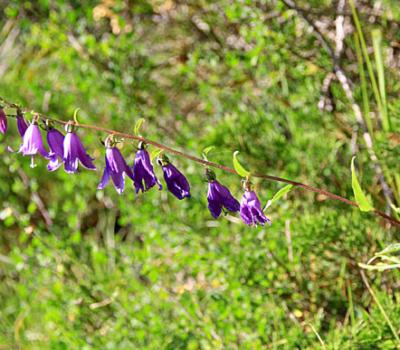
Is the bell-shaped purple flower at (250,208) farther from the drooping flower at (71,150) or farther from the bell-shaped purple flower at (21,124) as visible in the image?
the bell-shaped purple flower at (21,124)

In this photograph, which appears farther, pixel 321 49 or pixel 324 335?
pixel 321 49

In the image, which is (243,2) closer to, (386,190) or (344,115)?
(344,115)

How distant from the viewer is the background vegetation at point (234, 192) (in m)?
1.86

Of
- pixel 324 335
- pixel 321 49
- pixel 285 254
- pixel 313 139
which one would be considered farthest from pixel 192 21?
pixel 324 335

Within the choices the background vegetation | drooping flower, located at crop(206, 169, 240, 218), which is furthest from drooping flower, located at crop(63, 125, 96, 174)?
the background vegetation

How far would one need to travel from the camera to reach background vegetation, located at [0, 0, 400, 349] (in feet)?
6.10

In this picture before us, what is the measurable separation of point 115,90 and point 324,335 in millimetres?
1198

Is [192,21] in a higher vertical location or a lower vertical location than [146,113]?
higher

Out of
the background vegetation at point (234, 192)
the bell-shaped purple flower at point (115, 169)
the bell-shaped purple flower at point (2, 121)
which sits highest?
the bell-shaped purple flower at point (2, 121)

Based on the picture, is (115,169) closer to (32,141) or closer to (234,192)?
(32,141)

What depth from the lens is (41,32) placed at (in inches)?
106

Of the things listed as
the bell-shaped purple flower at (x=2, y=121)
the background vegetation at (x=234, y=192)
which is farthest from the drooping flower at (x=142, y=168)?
the background vegetation at (x=234, y=192)

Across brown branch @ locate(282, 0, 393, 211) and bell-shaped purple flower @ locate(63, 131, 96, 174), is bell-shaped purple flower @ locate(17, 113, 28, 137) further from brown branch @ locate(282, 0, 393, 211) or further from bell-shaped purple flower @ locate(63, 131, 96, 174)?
brown branch @ locate(282, 0, 393, 211)

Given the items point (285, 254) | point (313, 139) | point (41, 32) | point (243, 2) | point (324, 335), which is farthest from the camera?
point (41, 32)
